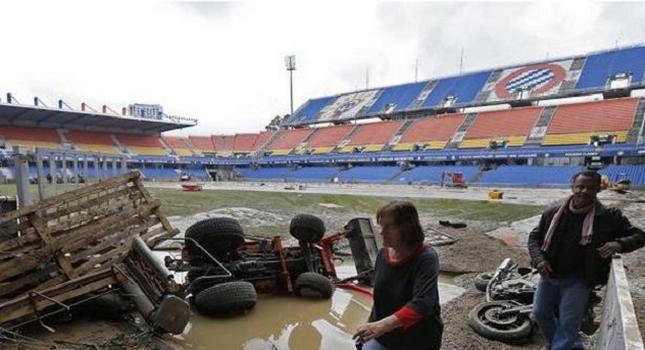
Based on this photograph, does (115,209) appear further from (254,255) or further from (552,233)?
(552,233)

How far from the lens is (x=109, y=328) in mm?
4594

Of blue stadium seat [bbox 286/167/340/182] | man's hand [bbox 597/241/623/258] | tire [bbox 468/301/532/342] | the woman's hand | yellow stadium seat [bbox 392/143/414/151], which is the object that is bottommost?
blue stadium seat [bbox 286/167/340/182]

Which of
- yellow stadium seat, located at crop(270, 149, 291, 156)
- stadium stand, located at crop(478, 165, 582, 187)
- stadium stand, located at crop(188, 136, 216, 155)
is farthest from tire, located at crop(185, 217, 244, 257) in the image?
stadium stand, located at crop(188, 136, 216, 155)

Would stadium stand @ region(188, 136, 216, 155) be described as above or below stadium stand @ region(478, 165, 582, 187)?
above

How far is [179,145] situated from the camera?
58.2 metres

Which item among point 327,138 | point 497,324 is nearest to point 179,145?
point 327,138

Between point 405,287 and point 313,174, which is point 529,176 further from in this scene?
point 405,287

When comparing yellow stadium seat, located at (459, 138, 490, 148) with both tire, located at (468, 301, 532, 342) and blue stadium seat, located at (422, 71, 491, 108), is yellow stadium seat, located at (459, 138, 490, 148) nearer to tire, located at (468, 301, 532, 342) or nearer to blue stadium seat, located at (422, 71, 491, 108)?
blue stadium seat, located at (422, 71, 491, 108)

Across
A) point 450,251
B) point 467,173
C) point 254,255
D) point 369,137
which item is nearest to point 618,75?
point 467,173

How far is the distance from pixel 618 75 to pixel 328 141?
3054cm

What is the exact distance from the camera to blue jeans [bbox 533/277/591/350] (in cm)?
291

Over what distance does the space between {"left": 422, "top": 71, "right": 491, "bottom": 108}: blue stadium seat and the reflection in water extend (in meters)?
44.3

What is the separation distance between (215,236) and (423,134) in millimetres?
40122

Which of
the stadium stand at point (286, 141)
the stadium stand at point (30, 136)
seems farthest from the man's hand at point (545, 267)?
the stadium stand at point (286, 141)
